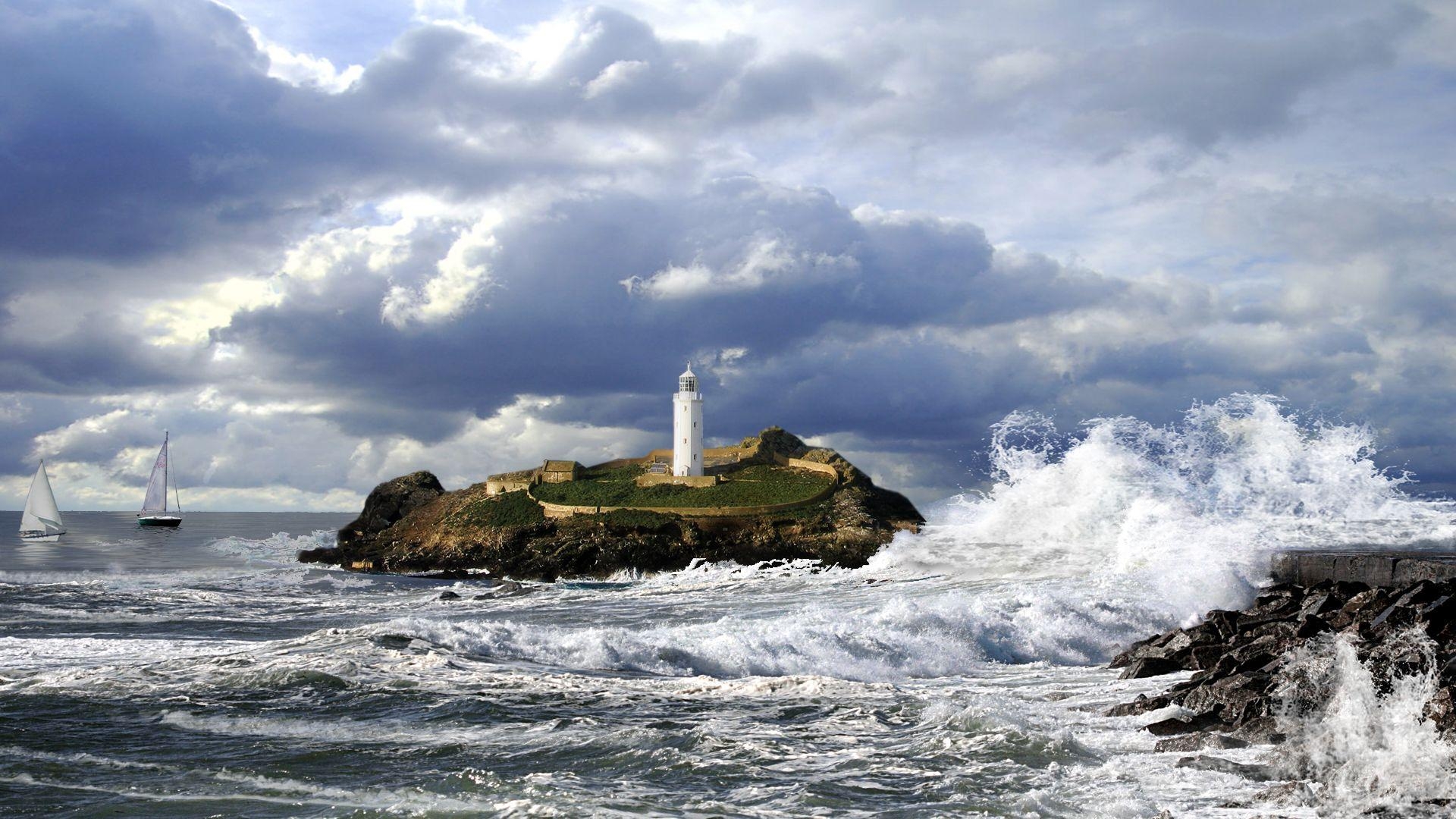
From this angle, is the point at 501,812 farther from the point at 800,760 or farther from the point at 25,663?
the point at 25,663

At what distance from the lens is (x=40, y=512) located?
62.5 m

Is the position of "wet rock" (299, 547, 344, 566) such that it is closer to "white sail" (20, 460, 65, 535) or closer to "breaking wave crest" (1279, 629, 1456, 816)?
A: "white sail" (20, 460, 65, 535)

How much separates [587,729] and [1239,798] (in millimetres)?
5513

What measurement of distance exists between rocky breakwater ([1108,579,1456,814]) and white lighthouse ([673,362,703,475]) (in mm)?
41517

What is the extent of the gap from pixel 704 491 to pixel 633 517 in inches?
208

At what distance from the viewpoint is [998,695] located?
1107cm

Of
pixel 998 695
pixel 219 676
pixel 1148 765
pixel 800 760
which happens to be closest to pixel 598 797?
pixel 800 760

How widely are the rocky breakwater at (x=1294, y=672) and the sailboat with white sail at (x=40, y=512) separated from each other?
68.8 m

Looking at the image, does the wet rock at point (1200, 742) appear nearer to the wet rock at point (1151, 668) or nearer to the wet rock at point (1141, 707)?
the wet rock at point (1141, 707)

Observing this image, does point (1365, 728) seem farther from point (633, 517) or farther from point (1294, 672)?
point (633, 517)

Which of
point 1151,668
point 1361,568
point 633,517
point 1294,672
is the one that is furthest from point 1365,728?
point 633,517

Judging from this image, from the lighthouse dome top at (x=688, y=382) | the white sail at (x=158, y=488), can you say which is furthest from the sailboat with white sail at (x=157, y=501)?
the lighthouse dome top at (x=688, y=382)

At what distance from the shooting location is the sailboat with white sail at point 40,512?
61344mm

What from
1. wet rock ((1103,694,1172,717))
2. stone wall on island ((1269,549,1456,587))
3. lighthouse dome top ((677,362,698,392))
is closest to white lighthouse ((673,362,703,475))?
lighthouse dome top ((677,362,698,392))
